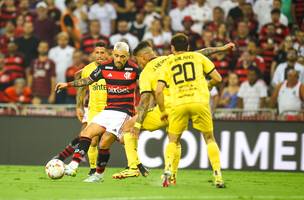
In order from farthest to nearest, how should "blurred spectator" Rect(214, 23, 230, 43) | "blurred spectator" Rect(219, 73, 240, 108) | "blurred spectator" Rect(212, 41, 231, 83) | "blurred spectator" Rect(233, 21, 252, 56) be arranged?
"blurred spectator" Rect(233, 21, 252, 56) < "blurred spectator" Rect(214, 23, 230, 43) < "blurred spectator" Rect(212, 41, 231, 83) < "blurred spectator" Rect(219, 73, 240, 108)

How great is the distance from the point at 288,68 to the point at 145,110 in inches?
288

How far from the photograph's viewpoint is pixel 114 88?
14336 mm

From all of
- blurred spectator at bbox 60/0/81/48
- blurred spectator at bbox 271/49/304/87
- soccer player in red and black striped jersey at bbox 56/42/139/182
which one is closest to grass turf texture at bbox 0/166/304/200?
soccer player in red and black striped jersey at bbox 56/42/139/182

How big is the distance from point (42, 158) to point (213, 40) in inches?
200

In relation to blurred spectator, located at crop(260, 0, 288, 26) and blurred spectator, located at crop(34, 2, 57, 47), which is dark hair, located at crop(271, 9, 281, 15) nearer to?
blurred spectator, located at crop(260, 0, 288, 26)

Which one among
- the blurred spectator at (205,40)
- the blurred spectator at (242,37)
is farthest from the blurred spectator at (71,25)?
the blurred spectator at (242,37)

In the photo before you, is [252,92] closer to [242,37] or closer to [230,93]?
[230,93]

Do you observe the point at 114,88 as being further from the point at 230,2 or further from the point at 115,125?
the point at 230,2

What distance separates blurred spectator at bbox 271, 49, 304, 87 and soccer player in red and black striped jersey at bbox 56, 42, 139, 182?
707 centimetres

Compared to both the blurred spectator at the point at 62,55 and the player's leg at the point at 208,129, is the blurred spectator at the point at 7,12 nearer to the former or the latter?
the blurred spectator at the point at 62,55

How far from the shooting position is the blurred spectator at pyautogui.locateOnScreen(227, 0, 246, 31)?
74.5 feet

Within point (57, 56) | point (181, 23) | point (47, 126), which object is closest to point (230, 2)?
point (181, 23)

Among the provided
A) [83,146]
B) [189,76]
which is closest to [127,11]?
[83,146]

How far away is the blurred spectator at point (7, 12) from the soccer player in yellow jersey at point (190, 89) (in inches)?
462
